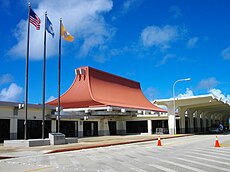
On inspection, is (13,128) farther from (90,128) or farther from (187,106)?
(187,106)

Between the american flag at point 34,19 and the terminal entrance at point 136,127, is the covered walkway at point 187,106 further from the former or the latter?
the american flag at point 34,19

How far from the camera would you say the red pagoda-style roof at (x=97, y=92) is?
45.7m

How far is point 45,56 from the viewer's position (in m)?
25.1

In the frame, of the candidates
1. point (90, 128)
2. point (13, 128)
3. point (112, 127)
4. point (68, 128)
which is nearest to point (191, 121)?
point (112, 127)

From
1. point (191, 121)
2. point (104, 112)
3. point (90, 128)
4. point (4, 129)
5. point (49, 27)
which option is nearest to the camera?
point (49, 27)

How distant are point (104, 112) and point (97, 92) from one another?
19.9 ft

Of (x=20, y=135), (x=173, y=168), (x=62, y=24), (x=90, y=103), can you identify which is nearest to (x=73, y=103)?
(x=90, y=103)

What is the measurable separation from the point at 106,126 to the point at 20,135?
18.7 metres

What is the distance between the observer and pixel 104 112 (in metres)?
43.1

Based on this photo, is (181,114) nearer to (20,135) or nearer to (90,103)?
(90,103)

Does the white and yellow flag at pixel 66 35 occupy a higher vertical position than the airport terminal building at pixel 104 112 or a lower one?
higher

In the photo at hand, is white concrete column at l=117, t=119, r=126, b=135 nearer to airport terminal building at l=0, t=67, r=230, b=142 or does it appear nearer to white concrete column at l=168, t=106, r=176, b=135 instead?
airport terminal building at l=0, t=67, r=230, b=142

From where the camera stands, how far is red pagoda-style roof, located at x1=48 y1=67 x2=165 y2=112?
150 feet

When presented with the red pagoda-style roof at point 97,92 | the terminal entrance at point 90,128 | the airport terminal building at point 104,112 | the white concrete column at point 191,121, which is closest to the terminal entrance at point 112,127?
the airport terminal building at point 104,112
